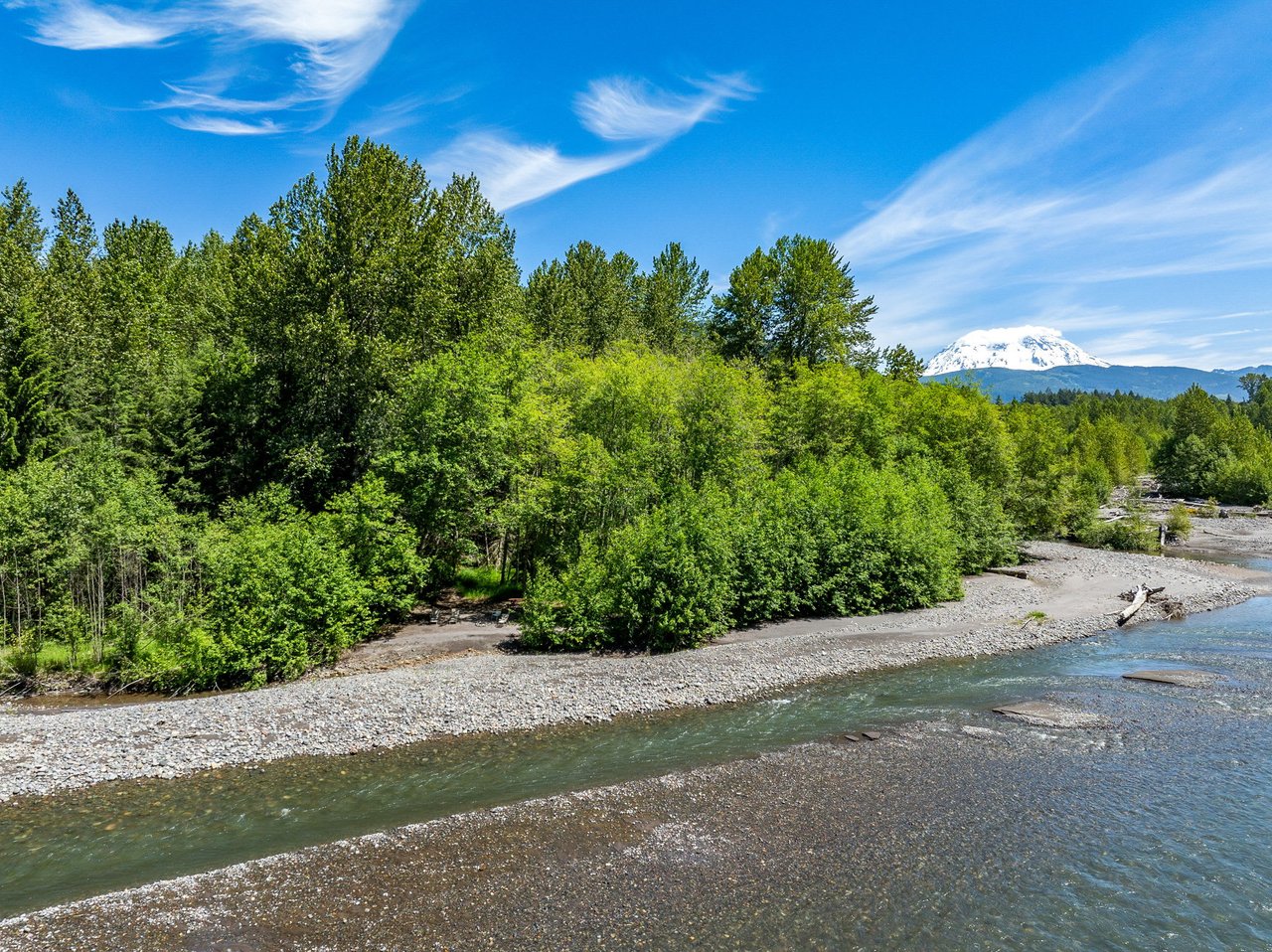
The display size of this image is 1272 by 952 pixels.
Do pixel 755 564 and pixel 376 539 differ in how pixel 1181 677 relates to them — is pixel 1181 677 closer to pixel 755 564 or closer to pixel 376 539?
pixel 755 564

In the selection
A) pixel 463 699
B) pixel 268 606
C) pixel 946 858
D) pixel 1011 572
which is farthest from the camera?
pixel 1011 572

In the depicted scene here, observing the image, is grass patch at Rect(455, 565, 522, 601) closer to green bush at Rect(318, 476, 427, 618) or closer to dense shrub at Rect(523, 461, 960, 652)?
dense shrub at Rect(523, 461, 960, 652)

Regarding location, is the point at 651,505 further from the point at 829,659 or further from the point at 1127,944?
A: the point at 1127,944

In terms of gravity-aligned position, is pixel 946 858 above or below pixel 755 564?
below

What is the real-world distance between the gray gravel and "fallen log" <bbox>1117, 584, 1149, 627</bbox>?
56 centimetres

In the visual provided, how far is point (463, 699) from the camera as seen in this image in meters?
20.8

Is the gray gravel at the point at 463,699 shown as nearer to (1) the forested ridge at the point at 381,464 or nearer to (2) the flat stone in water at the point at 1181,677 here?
(1) the forested ridge at the point at 381,464

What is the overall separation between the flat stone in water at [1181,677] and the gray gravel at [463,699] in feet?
16.1

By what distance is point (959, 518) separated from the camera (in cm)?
4278

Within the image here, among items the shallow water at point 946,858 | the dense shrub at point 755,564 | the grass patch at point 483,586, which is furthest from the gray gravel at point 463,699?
the grass patch at point 483,586

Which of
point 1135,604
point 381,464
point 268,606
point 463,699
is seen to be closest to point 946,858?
point 463,699

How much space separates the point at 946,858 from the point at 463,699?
13.7m

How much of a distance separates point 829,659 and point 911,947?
15.2 meters

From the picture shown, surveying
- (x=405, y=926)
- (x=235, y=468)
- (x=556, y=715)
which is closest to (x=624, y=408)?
(x=556, y=715)
